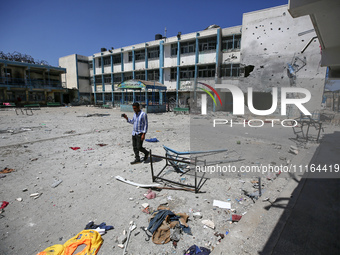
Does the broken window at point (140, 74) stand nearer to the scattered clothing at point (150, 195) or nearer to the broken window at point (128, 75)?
the broken window at point (128, 75)

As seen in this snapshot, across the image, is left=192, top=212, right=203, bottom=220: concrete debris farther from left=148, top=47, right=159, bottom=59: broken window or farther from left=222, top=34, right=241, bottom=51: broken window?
left=148, top=47, right=159, bottom=59: broken window

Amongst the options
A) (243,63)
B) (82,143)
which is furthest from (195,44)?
(82,143)

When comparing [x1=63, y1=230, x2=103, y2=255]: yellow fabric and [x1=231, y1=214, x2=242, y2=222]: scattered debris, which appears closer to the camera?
[x1=63, y1=230, x2=103, y2=255]: yellow fabric

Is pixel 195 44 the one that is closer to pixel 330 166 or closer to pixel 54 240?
pixel 330 166

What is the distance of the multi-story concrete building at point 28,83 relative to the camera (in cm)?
2684

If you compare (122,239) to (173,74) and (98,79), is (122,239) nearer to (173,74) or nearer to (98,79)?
(173,74)

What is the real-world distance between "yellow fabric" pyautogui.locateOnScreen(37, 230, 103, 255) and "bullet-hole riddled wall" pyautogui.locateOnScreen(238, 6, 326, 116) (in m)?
19.5

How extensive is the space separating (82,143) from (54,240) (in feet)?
17.2

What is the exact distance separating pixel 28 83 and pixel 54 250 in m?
35.6

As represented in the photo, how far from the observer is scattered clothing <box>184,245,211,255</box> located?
2.15 meters

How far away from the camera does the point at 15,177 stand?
4.15 meters

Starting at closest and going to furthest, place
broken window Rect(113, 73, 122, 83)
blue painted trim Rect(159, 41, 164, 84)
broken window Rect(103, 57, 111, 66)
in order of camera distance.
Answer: blue painted trim Rect(159, 41, 164, 84)
broken window Rect(113, 73, 122, 83)
broken window Rect(103, 57, 111, 66)

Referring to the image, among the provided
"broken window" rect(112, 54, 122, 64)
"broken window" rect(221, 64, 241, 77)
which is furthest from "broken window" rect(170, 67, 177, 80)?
"broken window" rect(112, 54, 122, 64)

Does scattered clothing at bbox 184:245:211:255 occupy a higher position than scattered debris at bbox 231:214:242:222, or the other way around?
scattered debris at bbox 231:214:242:222
